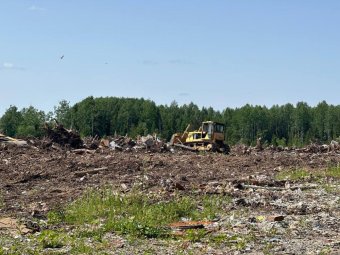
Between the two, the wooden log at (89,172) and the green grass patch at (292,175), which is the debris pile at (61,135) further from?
the green grass patch at (292,175)

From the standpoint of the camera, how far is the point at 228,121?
14000cm

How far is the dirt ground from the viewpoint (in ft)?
30.4

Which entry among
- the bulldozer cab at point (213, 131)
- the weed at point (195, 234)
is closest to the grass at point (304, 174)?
the weed at point (195, 234)

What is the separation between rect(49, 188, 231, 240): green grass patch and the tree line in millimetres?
100375

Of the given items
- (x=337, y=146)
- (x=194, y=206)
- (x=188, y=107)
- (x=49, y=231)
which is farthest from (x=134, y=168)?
(x=188, y=107)

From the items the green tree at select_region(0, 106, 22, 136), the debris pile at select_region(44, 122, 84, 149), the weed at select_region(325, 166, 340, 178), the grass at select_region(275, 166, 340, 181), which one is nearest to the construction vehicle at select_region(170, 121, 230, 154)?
the debris pile at select_region(44, 122, 84, 149)

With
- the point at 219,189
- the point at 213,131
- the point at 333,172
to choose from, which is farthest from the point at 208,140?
the point at 219,189

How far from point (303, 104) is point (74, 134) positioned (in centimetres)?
12699

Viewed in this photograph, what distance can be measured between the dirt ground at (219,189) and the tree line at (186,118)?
9036 cm

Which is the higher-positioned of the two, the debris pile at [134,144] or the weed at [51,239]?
the debris pile at [134,144]

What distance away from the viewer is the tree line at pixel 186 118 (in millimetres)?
119088

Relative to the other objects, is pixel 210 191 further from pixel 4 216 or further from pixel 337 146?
pixel 337 146

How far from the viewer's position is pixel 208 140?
120 ft

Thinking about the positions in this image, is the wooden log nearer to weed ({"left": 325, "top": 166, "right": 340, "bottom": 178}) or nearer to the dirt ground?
the dirt ground
